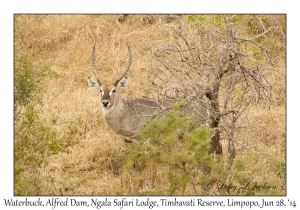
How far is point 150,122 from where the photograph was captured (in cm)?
606

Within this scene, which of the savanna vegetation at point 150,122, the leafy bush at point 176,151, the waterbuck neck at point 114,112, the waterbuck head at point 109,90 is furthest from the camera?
the waterbuck neck at point 114,112

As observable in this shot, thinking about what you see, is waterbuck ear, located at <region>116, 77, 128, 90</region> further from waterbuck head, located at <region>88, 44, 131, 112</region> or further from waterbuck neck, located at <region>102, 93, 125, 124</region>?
waterbuck neck, located at <region>102, 93, 125, 124</region>

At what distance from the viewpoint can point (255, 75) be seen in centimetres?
689

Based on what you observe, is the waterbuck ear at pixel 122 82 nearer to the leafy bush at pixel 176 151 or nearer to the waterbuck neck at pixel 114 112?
the waterbuck neck at pixel 114 112

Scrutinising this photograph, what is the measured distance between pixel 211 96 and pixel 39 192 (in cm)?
252

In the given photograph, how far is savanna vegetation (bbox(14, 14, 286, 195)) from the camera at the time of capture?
20.0 feet

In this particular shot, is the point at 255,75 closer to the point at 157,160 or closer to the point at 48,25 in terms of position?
the point at 157,160

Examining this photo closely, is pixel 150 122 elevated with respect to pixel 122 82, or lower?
lower

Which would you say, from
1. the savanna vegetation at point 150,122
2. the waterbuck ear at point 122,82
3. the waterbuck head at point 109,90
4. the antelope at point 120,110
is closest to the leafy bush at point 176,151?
the savanna vegetation at point 150,122

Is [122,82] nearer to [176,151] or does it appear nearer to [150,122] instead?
[150,122]

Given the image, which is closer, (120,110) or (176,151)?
(176,151)

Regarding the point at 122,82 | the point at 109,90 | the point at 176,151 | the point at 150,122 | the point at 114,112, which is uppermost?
the point at 122,82

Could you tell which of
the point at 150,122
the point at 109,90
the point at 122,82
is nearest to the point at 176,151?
the point at 150,122

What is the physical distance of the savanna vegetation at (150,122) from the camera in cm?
611
